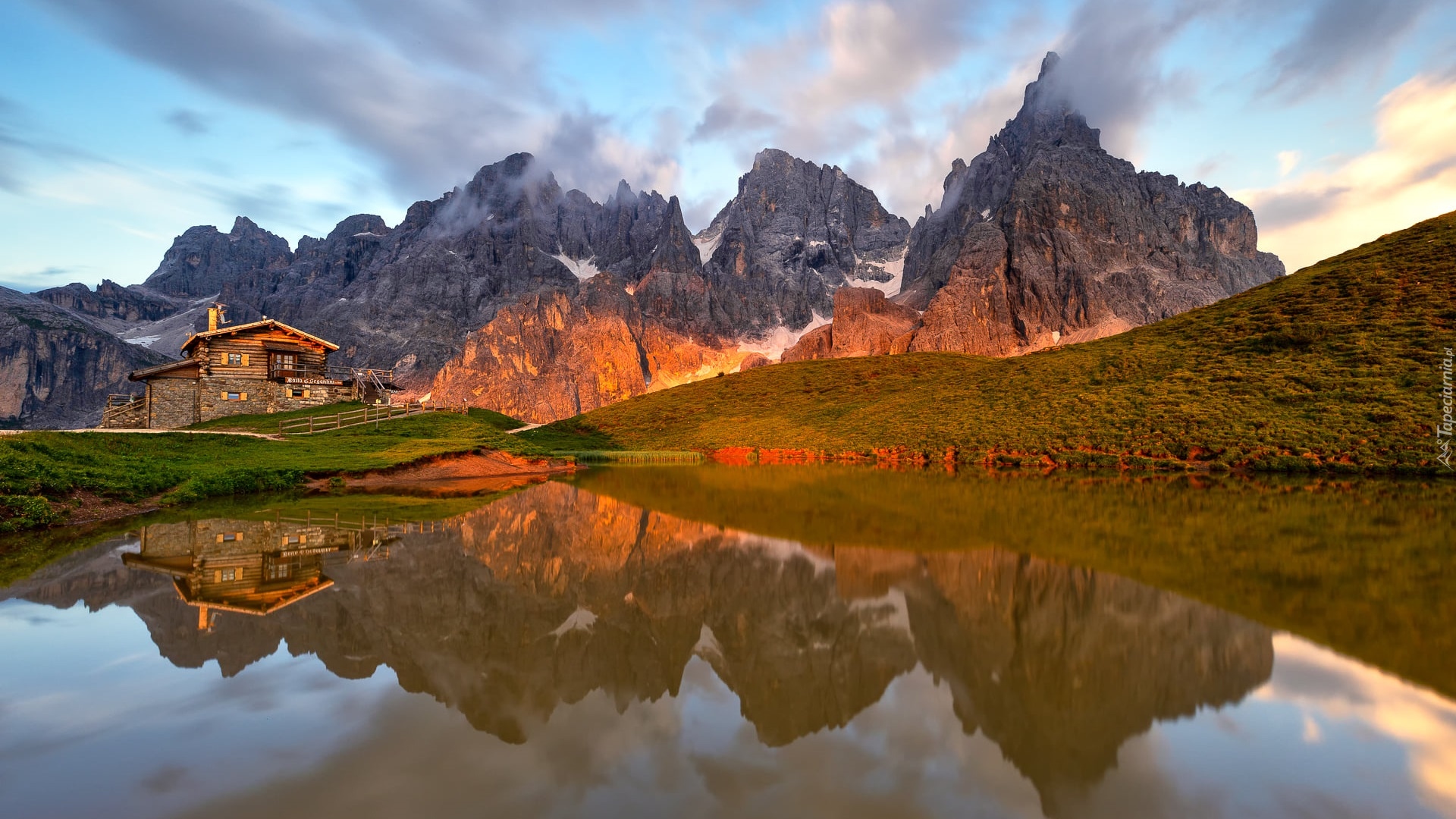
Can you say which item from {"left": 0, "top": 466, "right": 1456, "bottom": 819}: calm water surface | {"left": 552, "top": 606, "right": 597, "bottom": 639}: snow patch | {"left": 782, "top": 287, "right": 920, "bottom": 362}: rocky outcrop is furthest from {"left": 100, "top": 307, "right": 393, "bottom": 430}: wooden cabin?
{"left": 782, "top": 287, "right": 920, "bottom": 362}: rocky outcrop

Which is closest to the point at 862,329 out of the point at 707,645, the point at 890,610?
the point at 890,610

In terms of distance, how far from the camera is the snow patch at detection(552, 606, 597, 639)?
765cm

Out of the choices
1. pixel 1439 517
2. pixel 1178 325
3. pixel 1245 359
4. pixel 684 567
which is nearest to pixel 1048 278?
pixel 1178 325

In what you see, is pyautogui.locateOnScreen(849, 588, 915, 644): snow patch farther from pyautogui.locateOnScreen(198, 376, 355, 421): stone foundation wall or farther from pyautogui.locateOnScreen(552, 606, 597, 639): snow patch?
pyautogui.locateOnScreen(198, 376, 355, 421): stone foundation wall

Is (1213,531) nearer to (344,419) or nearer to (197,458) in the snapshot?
(197,458)

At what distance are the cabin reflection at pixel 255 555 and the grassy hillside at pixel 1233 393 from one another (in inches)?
1456

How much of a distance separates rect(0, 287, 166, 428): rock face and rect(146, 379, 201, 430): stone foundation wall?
497ft

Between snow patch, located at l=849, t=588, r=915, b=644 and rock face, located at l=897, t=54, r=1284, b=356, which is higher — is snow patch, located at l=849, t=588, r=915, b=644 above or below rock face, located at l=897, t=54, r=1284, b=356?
below

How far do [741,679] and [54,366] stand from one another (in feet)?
765

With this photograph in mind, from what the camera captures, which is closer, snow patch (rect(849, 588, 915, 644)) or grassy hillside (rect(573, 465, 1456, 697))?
grassy hillside (rect(573, 465, 1456, 697))

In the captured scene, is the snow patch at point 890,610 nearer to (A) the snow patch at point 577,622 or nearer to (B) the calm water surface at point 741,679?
(B) the calm water surface at point 741,679

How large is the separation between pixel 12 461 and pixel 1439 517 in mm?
37433

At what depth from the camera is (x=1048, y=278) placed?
170 m

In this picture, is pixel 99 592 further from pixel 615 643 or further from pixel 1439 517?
pixel 1439 517
